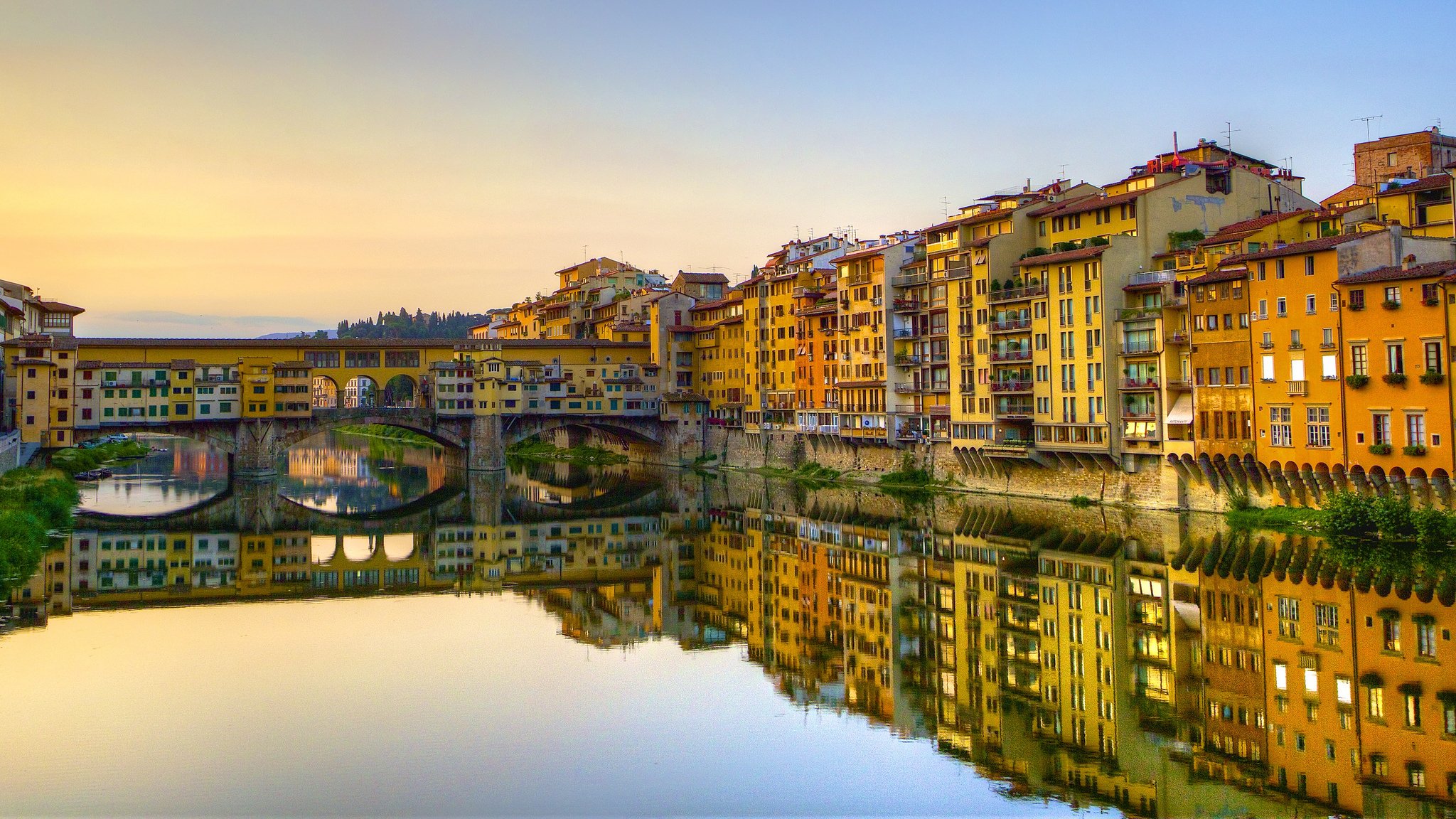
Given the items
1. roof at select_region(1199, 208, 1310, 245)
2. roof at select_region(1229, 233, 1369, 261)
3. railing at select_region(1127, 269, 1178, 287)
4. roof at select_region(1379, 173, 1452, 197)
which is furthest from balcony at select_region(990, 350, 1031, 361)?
roof at select_region(1379, 173, 1452, 197)

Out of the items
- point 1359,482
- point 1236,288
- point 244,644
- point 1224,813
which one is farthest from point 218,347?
point 1224,813

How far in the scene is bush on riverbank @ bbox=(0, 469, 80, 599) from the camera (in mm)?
34656

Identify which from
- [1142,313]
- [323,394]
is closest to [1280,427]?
[1142,313]

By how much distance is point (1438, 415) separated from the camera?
36.3m

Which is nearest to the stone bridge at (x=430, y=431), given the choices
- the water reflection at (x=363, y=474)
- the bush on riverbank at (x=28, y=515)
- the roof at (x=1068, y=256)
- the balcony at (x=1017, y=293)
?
the water reflection at (x=363, y=474)

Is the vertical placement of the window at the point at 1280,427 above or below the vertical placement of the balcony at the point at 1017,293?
below

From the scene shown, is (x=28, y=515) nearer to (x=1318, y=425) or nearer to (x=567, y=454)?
(x=1318, y=425)

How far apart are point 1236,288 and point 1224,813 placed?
31220 millimetres

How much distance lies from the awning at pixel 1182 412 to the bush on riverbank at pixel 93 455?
181ft

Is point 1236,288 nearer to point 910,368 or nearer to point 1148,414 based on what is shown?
point 1148,414

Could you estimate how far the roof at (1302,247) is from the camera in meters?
40.1

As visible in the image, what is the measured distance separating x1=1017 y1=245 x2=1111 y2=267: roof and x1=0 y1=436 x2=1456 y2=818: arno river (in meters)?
10.5

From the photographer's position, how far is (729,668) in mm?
27406

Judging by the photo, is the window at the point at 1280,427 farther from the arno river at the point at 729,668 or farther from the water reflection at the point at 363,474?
the water reflection at the point at 363,474
